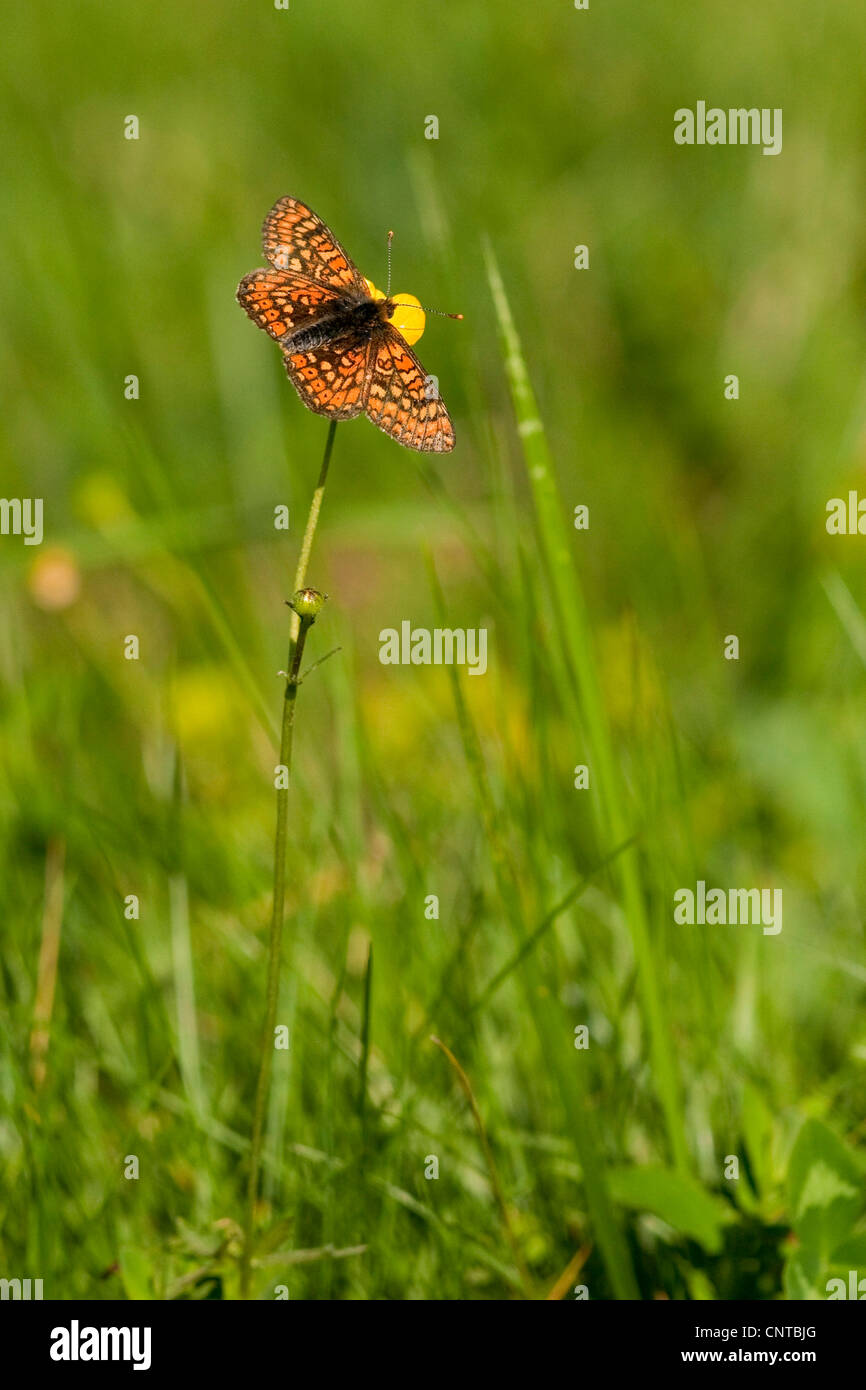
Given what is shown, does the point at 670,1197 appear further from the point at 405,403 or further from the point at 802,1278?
the point at 405,403

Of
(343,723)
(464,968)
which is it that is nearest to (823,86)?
(343,723)

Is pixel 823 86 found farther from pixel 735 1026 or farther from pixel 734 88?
pixel 735 1026

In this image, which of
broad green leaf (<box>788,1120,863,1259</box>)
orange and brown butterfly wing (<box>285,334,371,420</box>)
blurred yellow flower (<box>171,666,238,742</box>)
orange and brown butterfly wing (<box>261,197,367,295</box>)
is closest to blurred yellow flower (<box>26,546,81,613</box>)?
blurred yellow flower (<box>171,666,238,742</box>)

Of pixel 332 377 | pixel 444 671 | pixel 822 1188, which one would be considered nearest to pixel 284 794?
pixel 332 377

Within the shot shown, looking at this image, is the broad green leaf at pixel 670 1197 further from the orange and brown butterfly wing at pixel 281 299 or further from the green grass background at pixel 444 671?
the orange and brown butterfly wing at pixel 281 299

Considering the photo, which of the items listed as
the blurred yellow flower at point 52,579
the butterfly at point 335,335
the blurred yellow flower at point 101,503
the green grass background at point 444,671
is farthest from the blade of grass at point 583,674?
the blurred yellow flower at point 101,503

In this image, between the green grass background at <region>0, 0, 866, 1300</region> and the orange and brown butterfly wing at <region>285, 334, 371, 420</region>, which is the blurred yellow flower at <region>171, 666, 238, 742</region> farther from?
the orange and brown butterfly wing at <region>285, 334, 371, 420</region>
